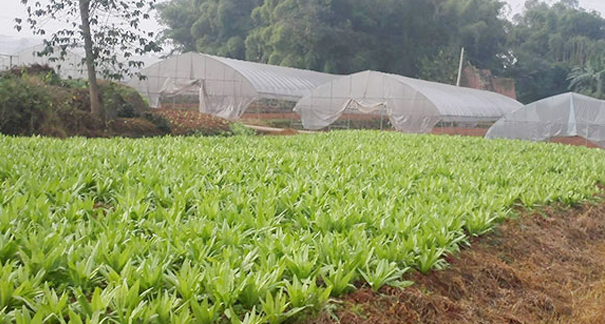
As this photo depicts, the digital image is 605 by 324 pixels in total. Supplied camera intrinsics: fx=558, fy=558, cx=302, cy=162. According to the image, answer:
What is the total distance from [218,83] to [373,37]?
2057 cm

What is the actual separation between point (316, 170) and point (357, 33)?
123 ft

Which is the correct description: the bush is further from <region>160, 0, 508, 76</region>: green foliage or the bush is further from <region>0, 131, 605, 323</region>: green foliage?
<region>160, 0, 508, 76</region>: green foliage

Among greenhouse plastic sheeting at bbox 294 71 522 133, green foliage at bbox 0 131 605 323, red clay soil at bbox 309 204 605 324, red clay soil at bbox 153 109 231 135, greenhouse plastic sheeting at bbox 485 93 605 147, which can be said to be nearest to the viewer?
green foliage at bbox 0 131 605 323

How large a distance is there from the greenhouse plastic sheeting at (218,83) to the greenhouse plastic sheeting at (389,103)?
2.24m

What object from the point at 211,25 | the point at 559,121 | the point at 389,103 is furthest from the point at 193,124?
the point at 211,25

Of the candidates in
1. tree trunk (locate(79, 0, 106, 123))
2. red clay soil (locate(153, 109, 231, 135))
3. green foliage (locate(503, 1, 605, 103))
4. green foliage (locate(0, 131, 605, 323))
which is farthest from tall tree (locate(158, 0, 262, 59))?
green foliage (locate(0, 131, 605, 323))

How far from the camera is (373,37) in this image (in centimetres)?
4375

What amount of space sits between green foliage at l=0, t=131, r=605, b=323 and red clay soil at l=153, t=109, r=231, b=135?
28.8 feet

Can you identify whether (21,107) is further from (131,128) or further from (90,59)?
(131,128)

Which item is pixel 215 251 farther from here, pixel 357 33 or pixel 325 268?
pixel 357 33

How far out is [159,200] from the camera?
4.42 m

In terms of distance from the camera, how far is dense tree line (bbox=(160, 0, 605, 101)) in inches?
1583

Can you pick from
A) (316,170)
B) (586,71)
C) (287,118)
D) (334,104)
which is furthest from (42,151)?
(586,71)

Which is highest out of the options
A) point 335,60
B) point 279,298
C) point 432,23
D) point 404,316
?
point 432,23
